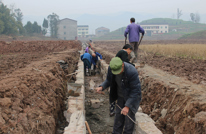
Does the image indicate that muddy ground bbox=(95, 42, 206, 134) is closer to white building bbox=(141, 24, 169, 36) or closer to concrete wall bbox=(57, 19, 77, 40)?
concrete wall bbox=(57, 19, 77, 40)

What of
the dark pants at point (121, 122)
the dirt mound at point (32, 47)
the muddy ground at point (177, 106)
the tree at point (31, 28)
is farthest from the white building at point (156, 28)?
the dark pants at point (121, 122)

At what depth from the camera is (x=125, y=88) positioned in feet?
9.60

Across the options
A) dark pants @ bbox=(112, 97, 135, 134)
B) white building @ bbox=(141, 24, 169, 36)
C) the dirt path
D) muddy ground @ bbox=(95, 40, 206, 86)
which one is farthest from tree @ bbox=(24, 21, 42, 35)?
white building @ bbox=(141, 24, 169, 36)

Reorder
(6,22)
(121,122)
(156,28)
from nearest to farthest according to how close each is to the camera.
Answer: (121,122), (6,22), (156,28)

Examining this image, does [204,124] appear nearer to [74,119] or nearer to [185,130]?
[185,130]

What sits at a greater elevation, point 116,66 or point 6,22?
point 6,22

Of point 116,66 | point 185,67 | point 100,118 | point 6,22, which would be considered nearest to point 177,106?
point 116,66

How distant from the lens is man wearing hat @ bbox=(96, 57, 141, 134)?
2.76m

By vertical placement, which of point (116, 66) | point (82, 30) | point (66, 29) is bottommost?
point (116, 66)

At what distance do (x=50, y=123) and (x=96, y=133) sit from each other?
1186mm

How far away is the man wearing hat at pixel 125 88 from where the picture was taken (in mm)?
2764

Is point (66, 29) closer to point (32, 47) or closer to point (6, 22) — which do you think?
point (6, 22)

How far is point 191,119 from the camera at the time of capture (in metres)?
2.93

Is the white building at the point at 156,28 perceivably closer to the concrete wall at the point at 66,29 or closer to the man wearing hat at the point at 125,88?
the concrete wall at the point at 66,29
